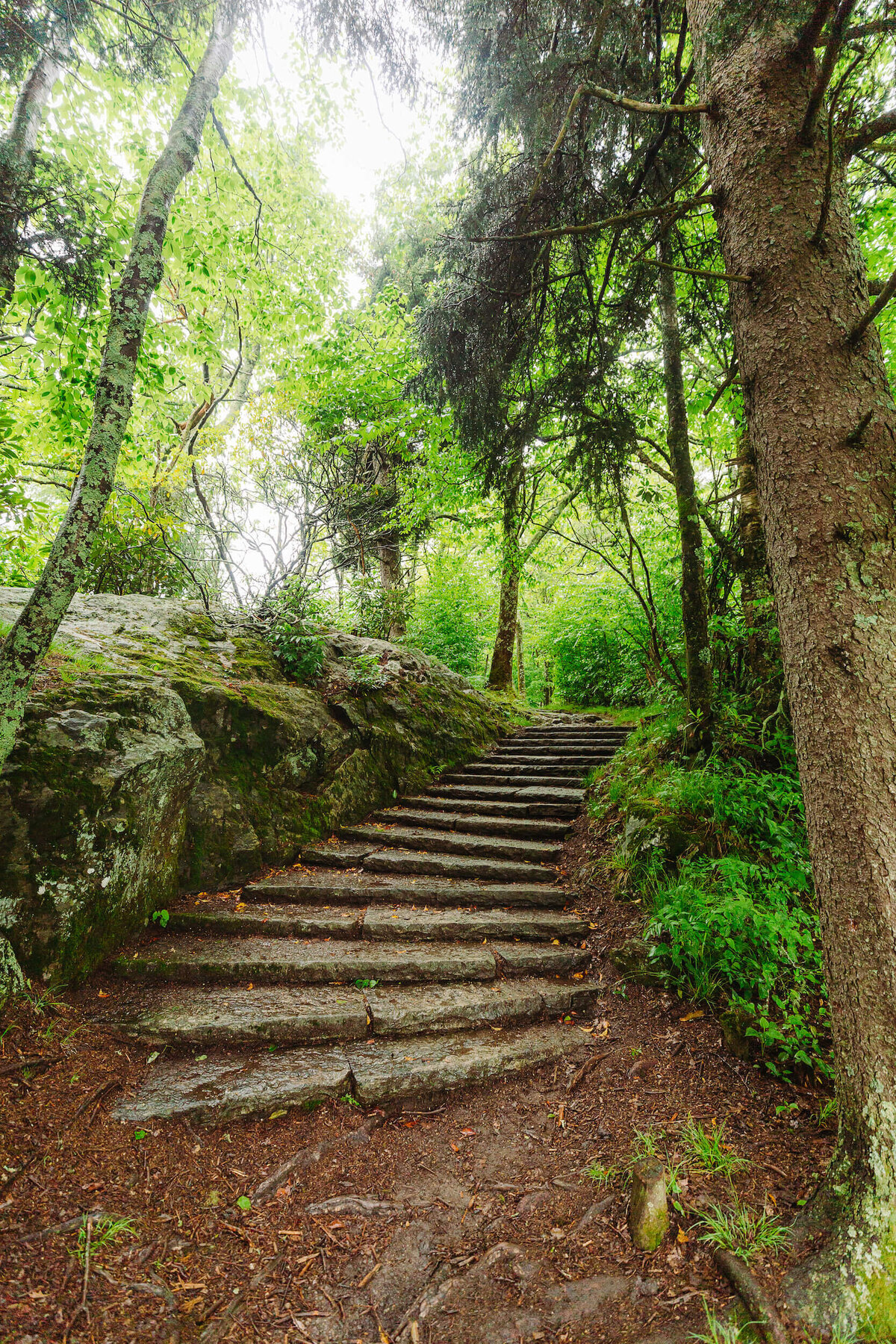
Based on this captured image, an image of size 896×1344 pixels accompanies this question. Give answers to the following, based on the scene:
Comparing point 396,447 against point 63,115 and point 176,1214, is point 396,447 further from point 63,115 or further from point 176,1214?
point 176,1214

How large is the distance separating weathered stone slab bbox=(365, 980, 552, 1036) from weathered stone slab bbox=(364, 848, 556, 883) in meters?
1.15

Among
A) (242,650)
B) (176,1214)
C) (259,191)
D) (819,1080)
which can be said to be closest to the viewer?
(176,1214)

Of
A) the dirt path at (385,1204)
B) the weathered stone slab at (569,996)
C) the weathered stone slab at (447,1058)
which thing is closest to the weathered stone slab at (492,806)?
the weathered stone slab at (569,996)

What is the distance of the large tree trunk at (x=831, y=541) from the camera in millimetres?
1814

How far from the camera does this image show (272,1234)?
206 cm

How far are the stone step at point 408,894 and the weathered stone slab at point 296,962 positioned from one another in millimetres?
539

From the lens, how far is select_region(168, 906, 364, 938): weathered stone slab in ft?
12.0

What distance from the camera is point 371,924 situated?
12.5ft

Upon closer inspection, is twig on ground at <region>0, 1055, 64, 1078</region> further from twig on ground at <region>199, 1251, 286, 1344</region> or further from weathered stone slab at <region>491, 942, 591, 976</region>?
weathered stone slab at <region>491, 942, 591, 976</region>

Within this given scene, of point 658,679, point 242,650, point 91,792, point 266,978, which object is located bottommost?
point 266,978

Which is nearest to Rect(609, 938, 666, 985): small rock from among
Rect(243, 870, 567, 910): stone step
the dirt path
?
the dirt path

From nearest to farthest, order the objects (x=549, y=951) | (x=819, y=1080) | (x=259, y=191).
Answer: (x=819, y=1080)
(x=549, y=951)
(x=259, y=191)

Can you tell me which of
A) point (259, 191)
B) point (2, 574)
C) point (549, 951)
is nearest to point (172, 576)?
point (2, 574)

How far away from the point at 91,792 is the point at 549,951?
3.10 meters
